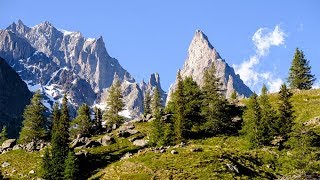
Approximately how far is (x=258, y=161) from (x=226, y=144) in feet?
61.8

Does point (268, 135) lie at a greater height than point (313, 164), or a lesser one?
greater

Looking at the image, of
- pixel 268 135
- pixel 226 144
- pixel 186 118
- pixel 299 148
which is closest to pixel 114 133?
pixel 186 118

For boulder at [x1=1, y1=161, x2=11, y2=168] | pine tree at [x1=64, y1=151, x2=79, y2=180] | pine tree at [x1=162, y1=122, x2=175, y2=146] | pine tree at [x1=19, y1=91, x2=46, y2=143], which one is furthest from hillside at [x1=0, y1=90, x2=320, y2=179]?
pine tree at [x1=19, y1=91, x2=46, y2=143]

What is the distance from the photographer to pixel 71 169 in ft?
227

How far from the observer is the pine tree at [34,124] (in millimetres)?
101562

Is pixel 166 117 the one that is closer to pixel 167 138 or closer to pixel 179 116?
pixel 179 116

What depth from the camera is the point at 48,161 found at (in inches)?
2864

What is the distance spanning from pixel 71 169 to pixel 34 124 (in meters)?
35.6

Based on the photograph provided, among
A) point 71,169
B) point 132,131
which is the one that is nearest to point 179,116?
point 132,131

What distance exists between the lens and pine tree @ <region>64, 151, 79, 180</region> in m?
68.8

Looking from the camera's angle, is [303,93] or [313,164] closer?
[313,164]

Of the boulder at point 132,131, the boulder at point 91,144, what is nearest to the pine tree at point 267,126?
the boulder at point 132,131

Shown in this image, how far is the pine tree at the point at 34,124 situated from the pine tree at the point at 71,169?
33086mm

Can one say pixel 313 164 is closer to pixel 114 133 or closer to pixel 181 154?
pixel 181 154
